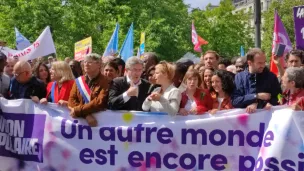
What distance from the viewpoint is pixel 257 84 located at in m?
7.24

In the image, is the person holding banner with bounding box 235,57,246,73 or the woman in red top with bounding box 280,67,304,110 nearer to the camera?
the woman in red top with bounding box 280,67,304,110

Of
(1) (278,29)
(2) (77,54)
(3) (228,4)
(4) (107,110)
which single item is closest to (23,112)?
(4) (107,110)

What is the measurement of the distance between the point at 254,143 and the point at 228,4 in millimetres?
56698

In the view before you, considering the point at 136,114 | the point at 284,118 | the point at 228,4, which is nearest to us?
the point at 284,118

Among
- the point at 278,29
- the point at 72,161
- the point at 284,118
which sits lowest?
the point at 72,161

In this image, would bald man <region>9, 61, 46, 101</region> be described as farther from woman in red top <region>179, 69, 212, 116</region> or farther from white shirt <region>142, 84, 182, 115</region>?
woman in red top <region>179, 69, 212, 116</region>

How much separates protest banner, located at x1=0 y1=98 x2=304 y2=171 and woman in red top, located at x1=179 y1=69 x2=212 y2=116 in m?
0.28

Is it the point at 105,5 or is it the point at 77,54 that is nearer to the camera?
the point at 77,54

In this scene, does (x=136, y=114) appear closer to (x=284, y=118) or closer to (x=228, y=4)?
(x=284, y=118)

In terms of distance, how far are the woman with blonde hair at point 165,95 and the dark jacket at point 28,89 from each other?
182cm

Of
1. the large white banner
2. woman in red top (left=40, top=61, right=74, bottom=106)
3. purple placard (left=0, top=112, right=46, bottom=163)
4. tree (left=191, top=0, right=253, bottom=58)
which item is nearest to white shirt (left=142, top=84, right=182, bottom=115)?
woman in red top (left=40, top=61, right=74, bottom=106)

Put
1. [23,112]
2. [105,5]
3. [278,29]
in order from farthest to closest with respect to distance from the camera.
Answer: [105,5], [278,29], [23,112]

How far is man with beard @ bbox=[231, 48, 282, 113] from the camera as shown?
23.6 ft

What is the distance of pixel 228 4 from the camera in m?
62.5
